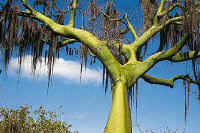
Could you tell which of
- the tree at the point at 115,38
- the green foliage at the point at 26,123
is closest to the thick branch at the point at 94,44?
the tree at the point at 115,38

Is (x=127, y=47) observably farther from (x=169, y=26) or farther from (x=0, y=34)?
(x=0, y=34)

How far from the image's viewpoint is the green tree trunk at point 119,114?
16.1 feet

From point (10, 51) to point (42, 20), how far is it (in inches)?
40.6

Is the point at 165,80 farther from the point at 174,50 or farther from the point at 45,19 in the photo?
the point at 45,19

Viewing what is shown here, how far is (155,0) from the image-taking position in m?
7.27

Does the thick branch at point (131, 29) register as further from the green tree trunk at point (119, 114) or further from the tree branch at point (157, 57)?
the green tree trunk at point (119, 114)

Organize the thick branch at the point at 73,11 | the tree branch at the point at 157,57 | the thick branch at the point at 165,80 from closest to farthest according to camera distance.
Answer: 1. the tree branch at the point at 157,57
2. the thick branch at the point at 73,11
3. the thick branch at the point at 165,80

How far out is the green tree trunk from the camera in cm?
490

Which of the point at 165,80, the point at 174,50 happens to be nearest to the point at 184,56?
the point at 174,50

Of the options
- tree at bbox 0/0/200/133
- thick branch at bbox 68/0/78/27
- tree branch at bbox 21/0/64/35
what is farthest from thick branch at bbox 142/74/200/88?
tree branch at bbox 21/0/64/35

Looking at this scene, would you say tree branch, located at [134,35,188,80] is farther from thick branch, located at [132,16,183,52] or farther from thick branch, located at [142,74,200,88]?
thick branch, located at [142,74,200,88]

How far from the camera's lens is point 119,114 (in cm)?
502

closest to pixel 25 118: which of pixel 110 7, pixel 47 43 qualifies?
pixel 47 43

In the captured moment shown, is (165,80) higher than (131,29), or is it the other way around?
(131,29)
